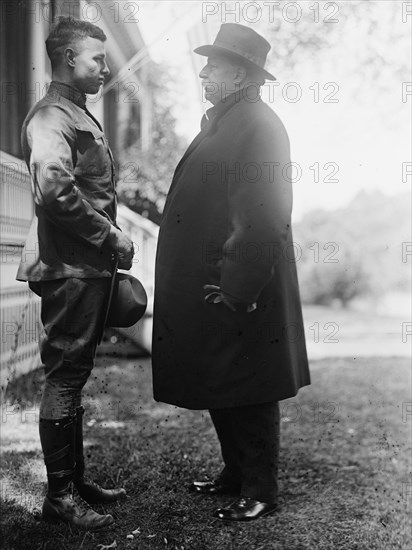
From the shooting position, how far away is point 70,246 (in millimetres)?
2518

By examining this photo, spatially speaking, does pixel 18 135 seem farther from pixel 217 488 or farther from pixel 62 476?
pixel 217 488

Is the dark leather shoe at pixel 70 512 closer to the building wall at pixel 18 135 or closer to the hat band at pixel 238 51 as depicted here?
the building wall at pixel 18 135

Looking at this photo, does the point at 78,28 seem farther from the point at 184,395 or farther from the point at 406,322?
the point at 406,322

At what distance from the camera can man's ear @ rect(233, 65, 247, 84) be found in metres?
2.68

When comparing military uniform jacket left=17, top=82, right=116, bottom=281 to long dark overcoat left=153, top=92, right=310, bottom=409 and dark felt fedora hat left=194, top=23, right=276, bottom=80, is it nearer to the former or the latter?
long dark overcoat left=153, top=92, right=310, bottom=409

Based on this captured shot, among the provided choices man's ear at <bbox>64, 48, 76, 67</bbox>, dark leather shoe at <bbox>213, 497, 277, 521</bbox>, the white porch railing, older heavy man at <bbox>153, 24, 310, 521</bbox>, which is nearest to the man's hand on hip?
older heavy man at <bbox>153, 24, 310, 521</bbox>

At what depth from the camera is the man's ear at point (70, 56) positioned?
252 centimetres

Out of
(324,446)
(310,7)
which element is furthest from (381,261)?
(310,7)

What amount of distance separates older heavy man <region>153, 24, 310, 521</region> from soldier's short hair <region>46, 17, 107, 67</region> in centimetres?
41

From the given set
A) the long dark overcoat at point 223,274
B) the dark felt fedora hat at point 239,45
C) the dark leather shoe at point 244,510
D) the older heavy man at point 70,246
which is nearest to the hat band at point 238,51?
the dark felt fedora hat at point 239,45

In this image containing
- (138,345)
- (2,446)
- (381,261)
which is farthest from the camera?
(381,261)

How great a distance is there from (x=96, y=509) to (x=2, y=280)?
0.92m

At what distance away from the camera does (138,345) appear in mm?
3795

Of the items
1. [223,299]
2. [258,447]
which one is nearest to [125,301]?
[223,299]
